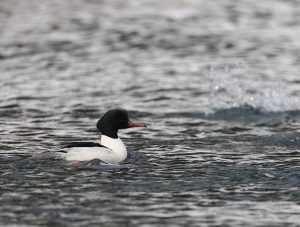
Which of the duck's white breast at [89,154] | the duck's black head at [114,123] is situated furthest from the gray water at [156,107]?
the duck's black head at [114,123]

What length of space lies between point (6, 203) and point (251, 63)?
14.6 meters

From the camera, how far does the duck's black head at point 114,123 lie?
16.3m

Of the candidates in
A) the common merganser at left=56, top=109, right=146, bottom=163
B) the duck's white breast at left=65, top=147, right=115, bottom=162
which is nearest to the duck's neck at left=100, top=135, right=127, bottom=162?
the common merganser at left=56, top=109, right=146, bottom=163

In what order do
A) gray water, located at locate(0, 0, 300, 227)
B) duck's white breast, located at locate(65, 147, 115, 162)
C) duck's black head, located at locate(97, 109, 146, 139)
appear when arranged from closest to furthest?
gray water, located at locate(0, 0, 300, 227) → duck's white breast, located at locate(65, 147, 115, 162) → duck's black head, located at locate(97, 109, 146, 139)

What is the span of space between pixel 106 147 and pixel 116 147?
6.0 inches

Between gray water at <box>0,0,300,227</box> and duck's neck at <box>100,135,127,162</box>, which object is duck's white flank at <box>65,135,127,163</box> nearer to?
duck's neck at <box>100,135,127,162</box>

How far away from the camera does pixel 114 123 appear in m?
16.3

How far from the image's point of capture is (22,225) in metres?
Answer: 12.2

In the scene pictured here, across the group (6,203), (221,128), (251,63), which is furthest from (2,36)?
(6,203)

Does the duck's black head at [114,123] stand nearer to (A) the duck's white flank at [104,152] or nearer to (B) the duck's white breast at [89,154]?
(A) the duck's white flank at [104,152]

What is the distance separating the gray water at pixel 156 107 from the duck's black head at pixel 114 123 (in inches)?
21.2

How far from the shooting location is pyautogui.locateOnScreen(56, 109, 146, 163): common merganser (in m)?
15.6

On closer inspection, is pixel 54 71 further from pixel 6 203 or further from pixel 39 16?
pixel 6 203

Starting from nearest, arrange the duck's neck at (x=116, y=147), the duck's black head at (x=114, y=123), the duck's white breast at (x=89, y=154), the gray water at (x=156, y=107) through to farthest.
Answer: the gray water at (x=156, y=107)
the duck's white breast at (x=89, y=154)
the duck's neck at (x=116, y=147)
the duck's black head at (x=114, y=123)
